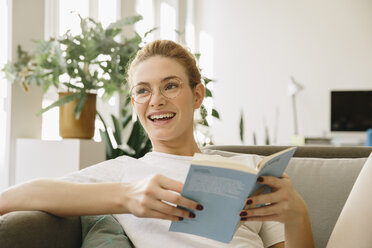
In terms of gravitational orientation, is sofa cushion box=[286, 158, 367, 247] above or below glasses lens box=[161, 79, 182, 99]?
below

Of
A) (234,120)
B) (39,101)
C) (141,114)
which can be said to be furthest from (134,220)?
(234,120)

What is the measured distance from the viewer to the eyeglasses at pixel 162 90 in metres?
1.31

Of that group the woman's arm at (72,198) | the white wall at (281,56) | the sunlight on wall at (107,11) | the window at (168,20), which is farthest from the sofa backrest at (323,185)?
the white wall at (281,56)

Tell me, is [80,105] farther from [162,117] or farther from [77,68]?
[162,117]

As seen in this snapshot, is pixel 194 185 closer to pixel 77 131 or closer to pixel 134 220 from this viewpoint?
pixel 134 220

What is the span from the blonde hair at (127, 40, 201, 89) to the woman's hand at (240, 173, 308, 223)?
0.55m

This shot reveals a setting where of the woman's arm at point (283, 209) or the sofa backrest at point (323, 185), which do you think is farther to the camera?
the sofa backrest at point (323, 185)

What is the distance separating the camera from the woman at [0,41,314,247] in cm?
92

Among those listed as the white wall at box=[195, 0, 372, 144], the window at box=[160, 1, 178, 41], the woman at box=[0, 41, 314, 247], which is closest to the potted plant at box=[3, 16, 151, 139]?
the woman at box=[0, 41, 314, 247]

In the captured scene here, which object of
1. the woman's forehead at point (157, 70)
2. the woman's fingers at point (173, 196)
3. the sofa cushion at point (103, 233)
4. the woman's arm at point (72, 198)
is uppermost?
the woman's forehead at point (157, 70)

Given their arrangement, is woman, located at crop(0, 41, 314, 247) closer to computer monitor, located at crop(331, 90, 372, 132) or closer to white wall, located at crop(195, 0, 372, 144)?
white wall, located at crop(195, 0, 372, 144)

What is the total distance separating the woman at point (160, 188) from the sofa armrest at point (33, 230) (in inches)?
1.4

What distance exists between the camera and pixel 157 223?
3.74 feet

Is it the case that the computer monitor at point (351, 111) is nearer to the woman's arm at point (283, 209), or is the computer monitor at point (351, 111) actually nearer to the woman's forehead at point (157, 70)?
the woman's forehead at point (157, 70)
